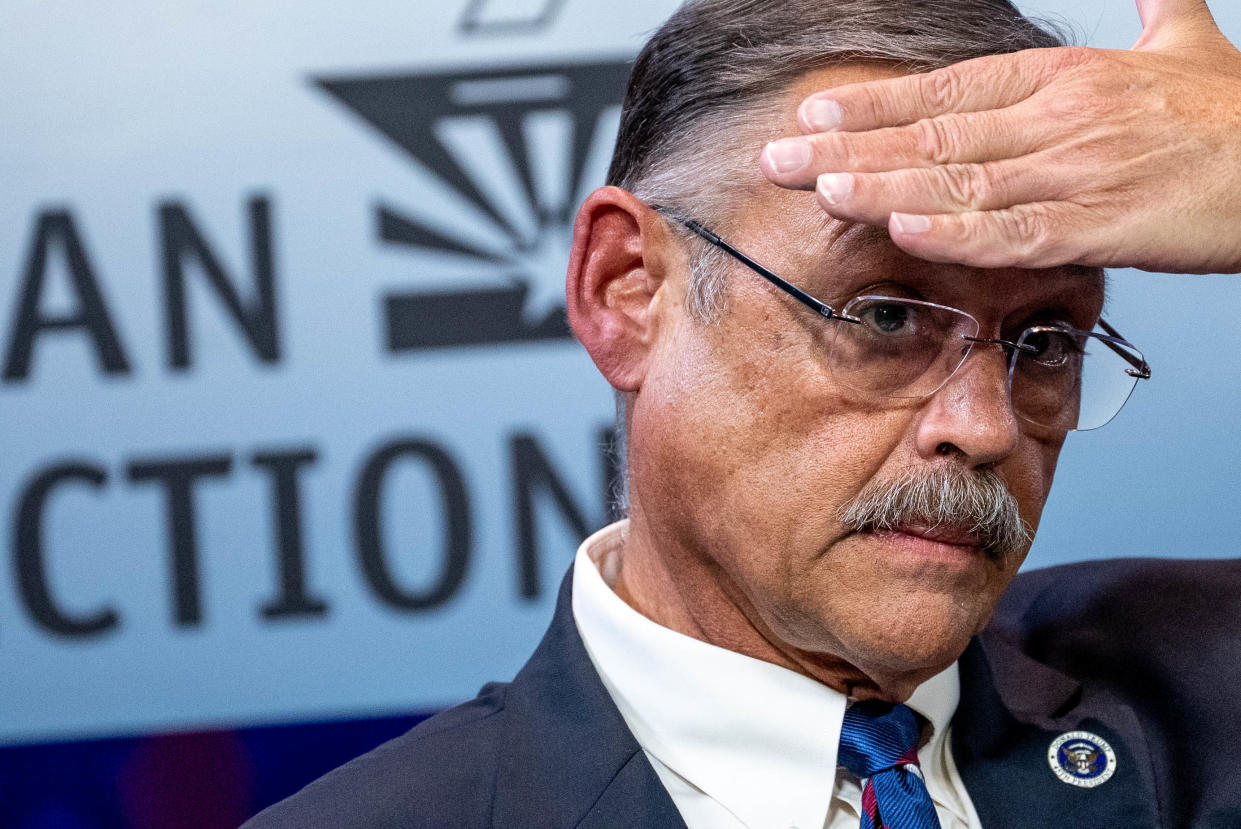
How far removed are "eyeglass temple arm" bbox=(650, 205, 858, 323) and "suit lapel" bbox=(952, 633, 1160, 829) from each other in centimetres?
60

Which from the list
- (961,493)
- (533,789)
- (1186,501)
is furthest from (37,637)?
(1186,501)

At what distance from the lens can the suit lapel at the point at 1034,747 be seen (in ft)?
5.31

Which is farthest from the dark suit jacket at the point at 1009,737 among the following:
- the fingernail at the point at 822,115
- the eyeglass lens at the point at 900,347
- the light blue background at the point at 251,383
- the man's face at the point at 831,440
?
the light blue background at the point at 251,383

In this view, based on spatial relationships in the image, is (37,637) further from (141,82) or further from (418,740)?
(418,740)

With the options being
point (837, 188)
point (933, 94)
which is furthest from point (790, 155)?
point (933, 94)

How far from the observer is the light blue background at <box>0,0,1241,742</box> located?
2.59m

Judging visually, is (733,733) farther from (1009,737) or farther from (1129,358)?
(1129,358)

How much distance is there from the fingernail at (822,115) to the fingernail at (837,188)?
0.22 ft

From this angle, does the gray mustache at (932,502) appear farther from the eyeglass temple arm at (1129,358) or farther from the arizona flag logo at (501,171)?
the arizona flag logo at (501,171)

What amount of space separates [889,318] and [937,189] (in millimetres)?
206

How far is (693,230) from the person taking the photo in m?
1.53

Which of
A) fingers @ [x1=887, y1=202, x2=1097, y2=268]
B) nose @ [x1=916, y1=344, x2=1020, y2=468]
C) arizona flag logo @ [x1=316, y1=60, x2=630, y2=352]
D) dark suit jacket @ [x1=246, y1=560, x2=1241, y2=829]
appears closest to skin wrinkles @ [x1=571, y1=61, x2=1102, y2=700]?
nose @ [x1=916, y1=344, x2=1020, y2=468]

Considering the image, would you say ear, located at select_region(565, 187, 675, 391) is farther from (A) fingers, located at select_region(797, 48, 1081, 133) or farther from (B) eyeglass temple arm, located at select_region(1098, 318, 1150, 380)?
(B) eyeglass temple arm, located at select_region(1098, 318, 1150, 380)

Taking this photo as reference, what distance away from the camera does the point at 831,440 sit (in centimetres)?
143
